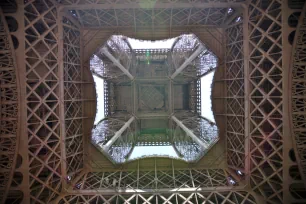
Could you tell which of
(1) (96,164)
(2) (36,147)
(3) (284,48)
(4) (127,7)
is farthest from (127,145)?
(3) (284,48)

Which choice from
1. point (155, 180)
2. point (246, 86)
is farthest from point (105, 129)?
point (246, 86)

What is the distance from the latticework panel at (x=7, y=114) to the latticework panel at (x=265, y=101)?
12.4 meters

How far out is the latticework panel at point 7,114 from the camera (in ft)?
34.7

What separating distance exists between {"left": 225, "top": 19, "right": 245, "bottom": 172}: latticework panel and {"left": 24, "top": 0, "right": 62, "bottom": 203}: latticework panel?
10.7 m

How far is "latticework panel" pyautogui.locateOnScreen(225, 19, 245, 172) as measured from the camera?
13859mm

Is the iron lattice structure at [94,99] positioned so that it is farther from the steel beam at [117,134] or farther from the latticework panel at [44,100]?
the steel beam at [117,134]

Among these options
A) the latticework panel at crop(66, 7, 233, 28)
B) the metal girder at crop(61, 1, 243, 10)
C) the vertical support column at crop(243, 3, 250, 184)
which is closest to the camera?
the metal girder at crop(61, 1, 243, 10)

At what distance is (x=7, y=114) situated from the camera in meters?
11.0

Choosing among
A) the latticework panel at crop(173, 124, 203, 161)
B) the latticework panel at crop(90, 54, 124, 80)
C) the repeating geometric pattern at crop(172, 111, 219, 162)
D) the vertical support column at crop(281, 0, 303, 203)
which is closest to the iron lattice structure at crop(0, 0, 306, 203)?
the vertical support column at crop(281, 0, 303, 203)

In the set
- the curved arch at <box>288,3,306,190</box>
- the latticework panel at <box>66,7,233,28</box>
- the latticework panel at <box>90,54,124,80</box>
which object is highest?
the latticework panel at <box>66,7,233,28</box>

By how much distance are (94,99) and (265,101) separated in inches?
431

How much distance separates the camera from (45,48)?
1284cm

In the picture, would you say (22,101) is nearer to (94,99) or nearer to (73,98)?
(73,98)

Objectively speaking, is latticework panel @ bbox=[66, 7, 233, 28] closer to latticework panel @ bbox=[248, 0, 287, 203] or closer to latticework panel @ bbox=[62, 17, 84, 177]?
latticework panel @ bbox=[62, 17, 84, 177]
